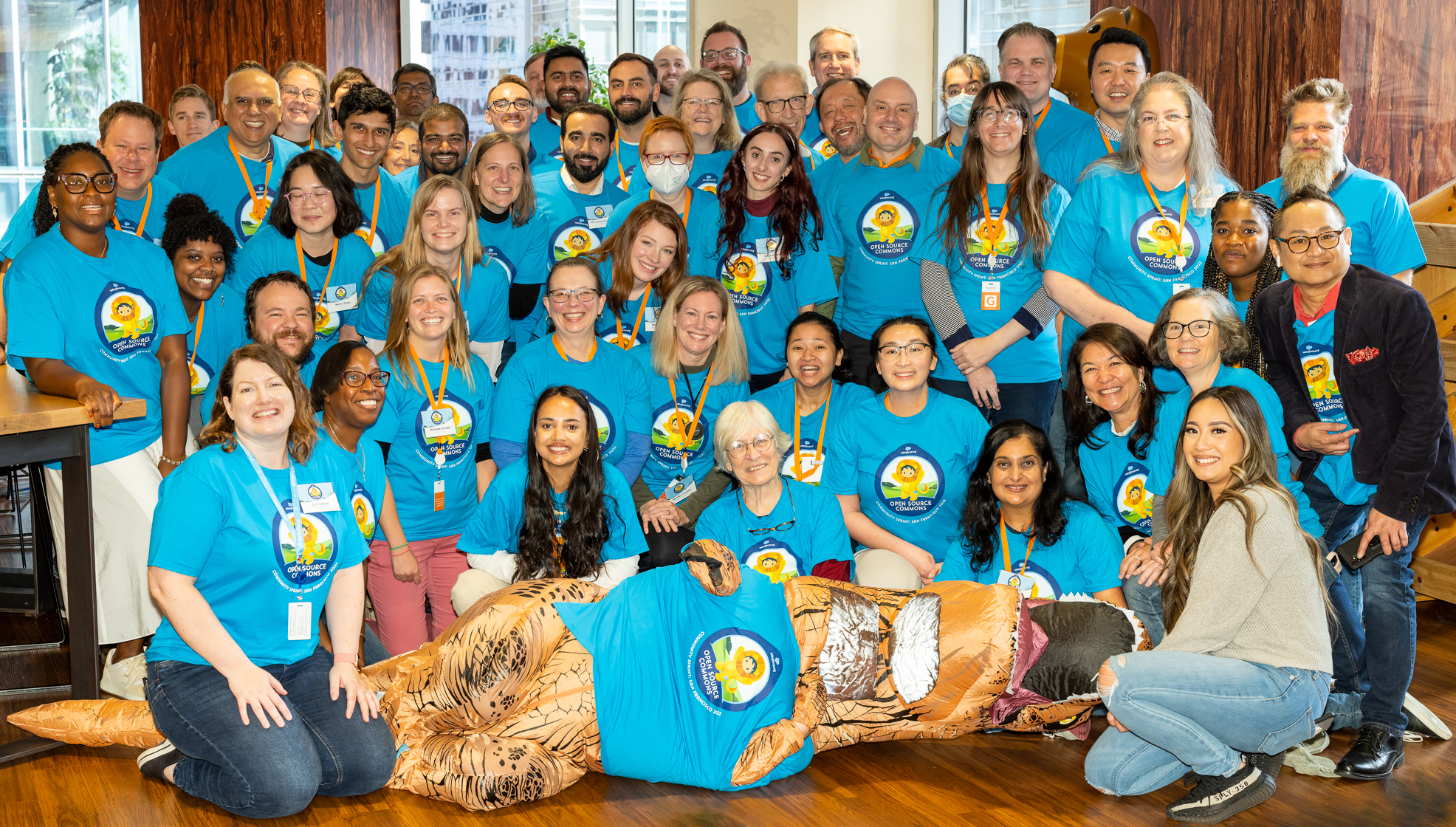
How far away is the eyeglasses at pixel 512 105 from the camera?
504cm

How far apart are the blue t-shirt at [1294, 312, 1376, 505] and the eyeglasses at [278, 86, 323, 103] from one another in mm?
3891

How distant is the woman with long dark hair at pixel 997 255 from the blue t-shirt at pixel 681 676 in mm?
1365

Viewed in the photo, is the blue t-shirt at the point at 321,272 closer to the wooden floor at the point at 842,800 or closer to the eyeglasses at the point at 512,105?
the eyeglasses at the point at 512,105

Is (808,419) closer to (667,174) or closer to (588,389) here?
(588,389)

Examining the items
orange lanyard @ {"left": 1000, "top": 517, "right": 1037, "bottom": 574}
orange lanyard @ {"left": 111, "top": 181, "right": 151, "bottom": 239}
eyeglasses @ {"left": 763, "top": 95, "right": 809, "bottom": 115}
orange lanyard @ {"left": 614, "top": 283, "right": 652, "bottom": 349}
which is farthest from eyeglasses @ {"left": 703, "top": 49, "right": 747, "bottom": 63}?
orange lanyard @ {"left": 1000, "top": 517, "right": 1037, "bottom": 574}

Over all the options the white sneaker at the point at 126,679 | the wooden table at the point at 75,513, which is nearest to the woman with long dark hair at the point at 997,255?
the wooden table at the point at 75,513

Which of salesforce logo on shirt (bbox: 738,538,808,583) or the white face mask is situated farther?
the white face mask

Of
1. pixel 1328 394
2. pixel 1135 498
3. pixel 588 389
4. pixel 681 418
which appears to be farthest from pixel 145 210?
pixel 1328 394

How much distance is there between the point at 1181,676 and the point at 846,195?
212cm

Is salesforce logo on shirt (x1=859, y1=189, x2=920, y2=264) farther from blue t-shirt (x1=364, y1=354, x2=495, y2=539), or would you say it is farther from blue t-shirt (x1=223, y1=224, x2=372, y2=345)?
blue t-shirt (x1=223, y1=224, x2=372, y2=345)

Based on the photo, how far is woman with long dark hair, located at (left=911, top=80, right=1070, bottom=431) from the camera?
3.94 metres

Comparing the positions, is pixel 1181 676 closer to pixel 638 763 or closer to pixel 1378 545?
pixel 1378 545

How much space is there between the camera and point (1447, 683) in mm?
3725

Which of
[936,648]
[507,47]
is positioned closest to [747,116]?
[936,648]
